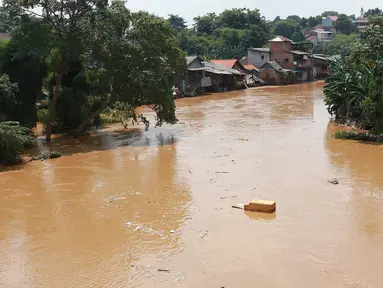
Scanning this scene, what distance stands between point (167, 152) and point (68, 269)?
9.98m

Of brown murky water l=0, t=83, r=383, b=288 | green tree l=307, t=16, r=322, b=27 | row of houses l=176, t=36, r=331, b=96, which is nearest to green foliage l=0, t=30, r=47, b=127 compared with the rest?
brown murky water l=0, t=83, r=383, b=288

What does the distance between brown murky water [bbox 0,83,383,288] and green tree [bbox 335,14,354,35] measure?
88.3 meters

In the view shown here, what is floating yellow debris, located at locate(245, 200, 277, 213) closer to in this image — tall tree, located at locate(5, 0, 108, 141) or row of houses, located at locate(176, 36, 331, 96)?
tall tree, located at locate(5, 0, 108, 141)

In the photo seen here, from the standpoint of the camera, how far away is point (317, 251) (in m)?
8.25

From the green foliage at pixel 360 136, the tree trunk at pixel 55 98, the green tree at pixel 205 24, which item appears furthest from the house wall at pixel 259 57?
the tree trunk at pixel 55 98

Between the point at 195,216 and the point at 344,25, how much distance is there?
A: 9947cm

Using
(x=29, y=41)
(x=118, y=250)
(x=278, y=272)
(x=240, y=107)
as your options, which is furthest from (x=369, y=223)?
(x=240, y=107)

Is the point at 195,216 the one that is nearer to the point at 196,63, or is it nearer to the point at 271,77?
the point at 196,63

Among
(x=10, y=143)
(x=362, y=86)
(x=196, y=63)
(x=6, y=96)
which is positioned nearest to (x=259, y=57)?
(x=196, y=63)

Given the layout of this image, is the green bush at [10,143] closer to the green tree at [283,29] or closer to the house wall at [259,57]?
the house wall at [259,57]

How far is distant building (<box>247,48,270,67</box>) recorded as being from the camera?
5406cm

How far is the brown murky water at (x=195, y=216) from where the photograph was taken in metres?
7.60

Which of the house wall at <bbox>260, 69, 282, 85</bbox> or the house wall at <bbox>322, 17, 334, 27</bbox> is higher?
the house wall at <bbox>322, 17, 334, 27</bbox>

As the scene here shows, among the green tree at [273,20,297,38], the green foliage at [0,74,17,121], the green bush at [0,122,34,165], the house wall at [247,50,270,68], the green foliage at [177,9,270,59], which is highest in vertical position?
the green tree at [273,20,297,38]
